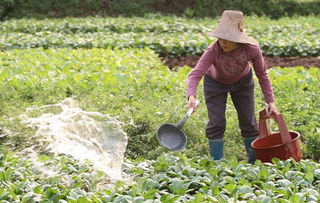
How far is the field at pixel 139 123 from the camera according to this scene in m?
4.66

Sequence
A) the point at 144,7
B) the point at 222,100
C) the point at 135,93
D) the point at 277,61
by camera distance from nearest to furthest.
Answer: the point at 222,100 → the point at 135,93 → the point at 277,61 → the point at 144,7

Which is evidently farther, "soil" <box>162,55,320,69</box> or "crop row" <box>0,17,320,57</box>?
"crop row" <box>0,17,320,57</box>

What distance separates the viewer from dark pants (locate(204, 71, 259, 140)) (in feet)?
19.6

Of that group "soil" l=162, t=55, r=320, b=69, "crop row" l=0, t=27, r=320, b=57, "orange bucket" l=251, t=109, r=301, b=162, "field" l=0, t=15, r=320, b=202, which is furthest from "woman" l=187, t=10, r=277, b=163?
"crop row" l=0, t=27, r=320, b=57

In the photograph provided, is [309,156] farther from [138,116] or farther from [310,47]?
[310,47]

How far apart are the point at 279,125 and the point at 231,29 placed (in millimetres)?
894

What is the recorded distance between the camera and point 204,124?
7230 millimetres

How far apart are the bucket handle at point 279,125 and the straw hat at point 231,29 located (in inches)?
25.5

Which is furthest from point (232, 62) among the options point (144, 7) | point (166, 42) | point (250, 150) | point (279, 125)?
point (144, 7)

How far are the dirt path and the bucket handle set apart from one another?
230 inches

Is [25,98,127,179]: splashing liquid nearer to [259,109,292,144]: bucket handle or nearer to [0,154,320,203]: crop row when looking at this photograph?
[0,154,320,203]: crop row

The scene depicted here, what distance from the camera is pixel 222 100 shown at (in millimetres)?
A: 6012

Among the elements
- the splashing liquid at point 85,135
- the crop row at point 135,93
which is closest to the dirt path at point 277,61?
the crop row at point 135,93

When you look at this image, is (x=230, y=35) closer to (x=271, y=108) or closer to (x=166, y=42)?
(x=271, y=108)
